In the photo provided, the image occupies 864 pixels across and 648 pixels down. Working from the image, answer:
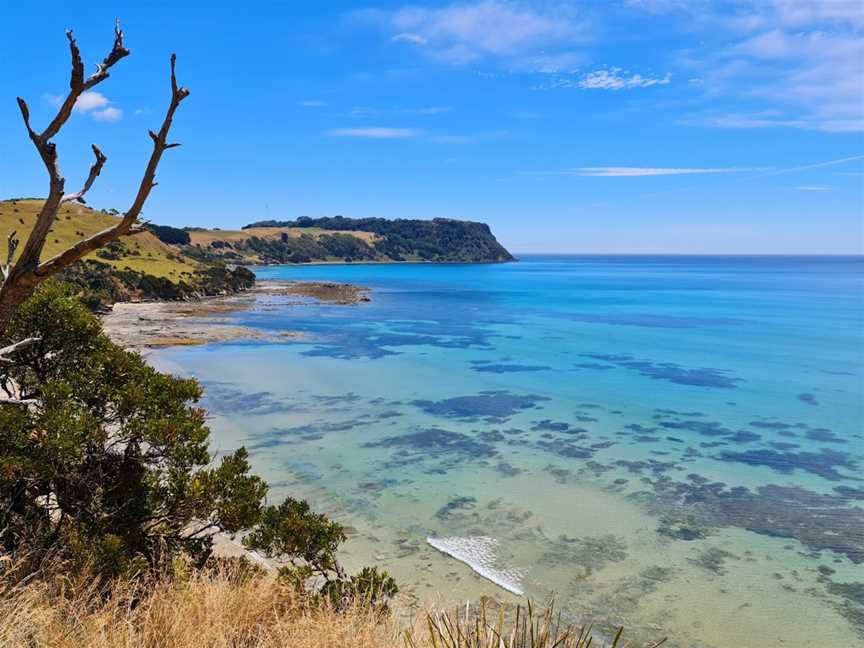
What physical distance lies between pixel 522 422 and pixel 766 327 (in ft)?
176

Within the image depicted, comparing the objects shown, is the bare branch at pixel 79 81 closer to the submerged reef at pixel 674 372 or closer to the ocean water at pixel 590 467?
the ocean water at pixel 590 467

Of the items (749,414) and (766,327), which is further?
(766,327)

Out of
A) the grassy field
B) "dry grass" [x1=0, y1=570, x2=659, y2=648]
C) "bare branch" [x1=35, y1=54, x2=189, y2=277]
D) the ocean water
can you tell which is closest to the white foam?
the ocean water

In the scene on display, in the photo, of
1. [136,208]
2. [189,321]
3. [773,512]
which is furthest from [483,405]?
[189,321]

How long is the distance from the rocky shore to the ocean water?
4.78 m

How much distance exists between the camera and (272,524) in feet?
34.9

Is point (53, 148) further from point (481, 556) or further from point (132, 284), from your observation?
point (132, 284)

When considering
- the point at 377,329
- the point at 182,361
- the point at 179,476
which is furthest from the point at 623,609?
the point at 377,329

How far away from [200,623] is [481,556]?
10.4 m

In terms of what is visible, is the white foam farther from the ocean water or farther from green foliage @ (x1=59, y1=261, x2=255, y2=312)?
green foliage @ (x1=59, y1=261, x2=255, y2=312)

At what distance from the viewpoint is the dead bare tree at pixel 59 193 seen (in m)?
5.28

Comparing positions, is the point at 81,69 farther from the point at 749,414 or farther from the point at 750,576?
the point at 749,414

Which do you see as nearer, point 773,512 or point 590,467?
point 773,512

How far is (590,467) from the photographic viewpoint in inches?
920
